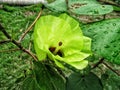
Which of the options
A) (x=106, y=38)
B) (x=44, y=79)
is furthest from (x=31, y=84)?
(x=106, y=38)

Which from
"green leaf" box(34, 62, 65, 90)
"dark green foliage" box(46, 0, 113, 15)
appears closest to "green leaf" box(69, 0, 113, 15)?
"dark green foliage" box(46, 0, 113, 15)

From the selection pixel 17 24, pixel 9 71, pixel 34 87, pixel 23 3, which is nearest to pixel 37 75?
pixel 34 87

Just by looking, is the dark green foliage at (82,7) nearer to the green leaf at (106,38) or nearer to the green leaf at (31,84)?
the green leaf at (106,38)

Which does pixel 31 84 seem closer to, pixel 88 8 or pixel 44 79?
pixel 44 79

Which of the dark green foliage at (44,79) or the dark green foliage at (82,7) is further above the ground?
the dark green foliage at (82,7)

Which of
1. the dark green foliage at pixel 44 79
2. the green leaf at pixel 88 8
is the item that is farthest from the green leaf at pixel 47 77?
the green leaf at pixel 88 8

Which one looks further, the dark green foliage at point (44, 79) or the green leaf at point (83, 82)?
the green leaf at point (83, 82)

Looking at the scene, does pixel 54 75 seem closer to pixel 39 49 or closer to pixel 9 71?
pixel 39 49

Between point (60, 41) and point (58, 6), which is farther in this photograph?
point (58, 6)
